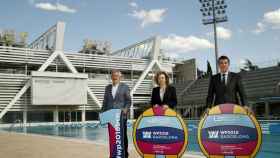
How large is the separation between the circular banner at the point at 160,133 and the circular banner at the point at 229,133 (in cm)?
33

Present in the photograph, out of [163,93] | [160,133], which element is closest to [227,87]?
[163,93]

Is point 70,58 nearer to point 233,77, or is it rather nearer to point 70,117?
point 70,117

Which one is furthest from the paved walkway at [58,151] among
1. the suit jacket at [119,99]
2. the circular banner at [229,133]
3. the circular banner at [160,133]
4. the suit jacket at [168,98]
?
the circular banner at [229,133]

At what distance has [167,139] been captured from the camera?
4.84 m

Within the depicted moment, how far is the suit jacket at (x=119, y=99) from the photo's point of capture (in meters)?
5.78

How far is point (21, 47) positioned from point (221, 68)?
1976 inches

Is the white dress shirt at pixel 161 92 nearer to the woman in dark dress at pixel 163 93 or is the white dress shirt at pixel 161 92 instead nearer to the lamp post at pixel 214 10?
the woman in dark dress at pixel 163 93

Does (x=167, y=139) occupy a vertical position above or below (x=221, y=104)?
below

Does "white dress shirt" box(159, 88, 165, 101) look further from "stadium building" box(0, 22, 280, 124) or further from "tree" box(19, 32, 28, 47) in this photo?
"tree" box(19, 32, 28, 47)

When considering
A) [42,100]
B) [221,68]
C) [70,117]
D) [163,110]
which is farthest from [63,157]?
[70,117]

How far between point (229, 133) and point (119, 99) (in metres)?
1.96

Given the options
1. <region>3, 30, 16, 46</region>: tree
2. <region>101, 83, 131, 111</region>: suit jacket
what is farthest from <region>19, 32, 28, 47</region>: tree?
<region>101, 83, 131, 111</region>: suit jacket

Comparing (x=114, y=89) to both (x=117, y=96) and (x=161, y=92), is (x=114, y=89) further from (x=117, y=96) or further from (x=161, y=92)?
(x=161, y=92)

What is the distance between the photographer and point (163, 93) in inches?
212
